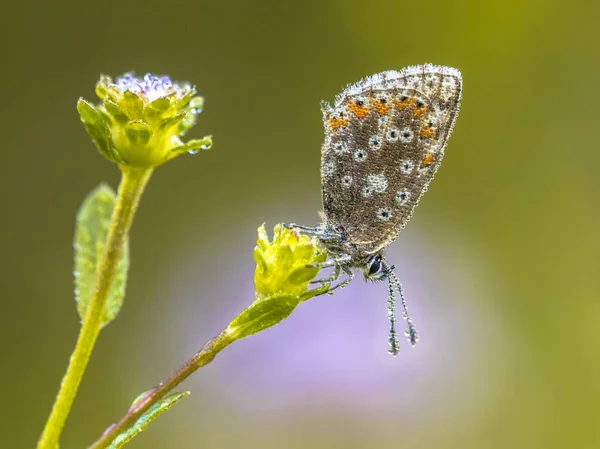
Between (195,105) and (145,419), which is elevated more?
(195,105)

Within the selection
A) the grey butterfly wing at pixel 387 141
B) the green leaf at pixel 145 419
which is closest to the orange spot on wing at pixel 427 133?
the grey butterfly wing at pixel 387 141

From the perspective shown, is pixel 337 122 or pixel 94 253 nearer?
pixel 94 253

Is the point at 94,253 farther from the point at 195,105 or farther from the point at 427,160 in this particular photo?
the point at 427,160

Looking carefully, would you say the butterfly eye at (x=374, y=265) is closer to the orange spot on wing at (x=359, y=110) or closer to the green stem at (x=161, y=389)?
the orange spot on wing at (x=359, y=110)

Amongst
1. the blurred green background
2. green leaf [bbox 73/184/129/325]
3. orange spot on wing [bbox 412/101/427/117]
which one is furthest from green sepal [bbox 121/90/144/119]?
the blurred green background

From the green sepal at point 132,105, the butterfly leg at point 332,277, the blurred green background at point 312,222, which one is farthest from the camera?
the blurred green background at point 312,222

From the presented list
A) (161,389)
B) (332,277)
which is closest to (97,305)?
(161,389)

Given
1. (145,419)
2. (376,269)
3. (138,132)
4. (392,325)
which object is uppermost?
(138,132)
